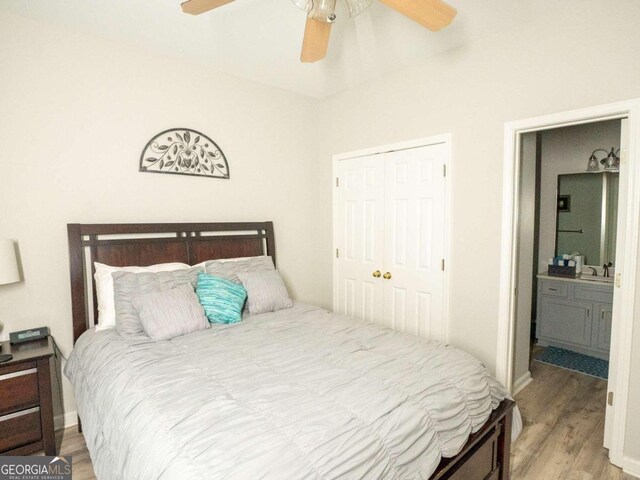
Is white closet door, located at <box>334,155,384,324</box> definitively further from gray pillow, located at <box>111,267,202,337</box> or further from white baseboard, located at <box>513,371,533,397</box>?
gray pillow, located at <box>111,267,202,337</box>

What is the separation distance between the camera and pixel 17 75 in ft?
7.43

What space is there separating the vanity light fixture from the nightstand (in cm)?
505

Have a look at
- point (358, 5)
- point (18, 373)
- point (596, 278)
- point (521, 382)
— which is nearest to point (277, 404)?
point (18, 373)

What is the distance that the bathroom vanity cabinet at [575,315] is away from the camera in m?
3.58

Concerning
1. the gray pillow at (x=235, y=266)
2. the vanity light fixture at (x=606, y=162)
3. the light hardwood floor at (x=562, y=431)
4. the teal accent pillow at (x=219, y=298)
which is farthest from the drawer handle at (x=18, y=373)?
the vanity light fixture at (x=606, y=162)

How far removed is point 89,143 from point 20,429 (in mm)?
1840

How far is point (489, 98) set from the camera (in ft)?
8.46

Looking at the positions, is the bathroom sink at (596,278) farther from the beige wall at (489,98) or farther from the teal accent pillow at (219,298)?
the teal accent pillow at (219,298)

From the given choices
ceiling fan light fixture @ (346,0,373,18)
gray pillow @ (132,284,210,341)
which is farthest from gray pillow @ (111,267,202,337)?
ceiling fan light fixture @ (346,0,373,18)

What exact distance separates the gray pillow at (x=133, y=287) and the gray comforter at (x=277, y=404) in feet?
0.32

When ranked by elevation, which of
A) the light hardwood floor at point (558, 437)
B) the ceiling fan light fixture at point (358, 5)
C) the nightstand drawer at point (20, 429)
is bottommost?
the light hardwood floor at point (558, 437)

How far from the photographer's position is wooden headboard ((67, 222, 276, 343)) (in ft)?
8.06

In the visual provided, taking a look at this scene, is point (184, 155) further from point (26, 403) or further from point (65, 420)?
point (65, 420)

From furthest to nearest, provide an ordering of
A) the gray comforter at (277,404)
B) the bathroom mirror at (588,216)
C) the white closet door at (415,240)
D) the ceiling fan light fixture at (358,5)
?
the bathroom mirror at (588,216), the white closet door at (415,240), the ceiling fan light fixture at (358,5), the gray comforter at (277,404)
